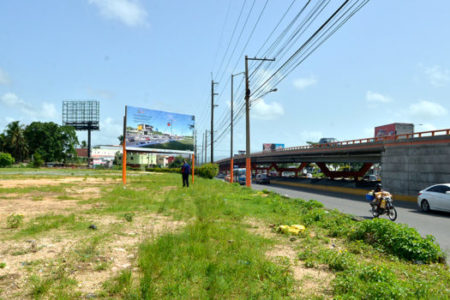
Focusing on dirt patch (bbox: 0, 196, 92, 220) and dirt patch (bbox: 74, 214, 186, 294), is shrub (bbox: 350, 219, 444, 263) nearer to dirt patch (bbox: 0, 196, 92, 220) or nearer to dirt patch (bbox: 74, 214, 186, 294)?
dirt patch (bbox: 74, 214, 186, 294)

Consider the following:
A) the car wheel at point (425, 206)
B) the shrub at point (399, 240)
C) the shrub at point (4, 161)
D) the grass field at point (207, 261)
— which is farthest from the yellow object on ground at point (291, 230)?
the shrub at point (4, 161)

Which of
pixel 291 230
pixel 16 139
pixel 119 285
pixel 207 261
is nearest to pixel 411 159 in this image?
pixel 291 230

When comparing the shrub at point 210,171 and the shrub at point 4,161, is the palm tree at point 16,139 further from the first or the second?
the shrub at point 210,171

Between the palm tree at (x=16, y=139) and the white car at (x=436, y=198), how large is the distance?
99044 millimetres

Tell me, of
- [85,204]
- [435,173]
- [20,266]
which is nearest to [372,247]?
[20,266]

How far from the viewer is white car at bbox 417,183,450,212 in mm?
15227

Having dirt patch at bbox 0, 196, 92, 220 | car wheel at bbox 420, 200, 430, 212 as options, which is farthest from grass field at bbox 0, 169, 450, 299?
car wheel at bbox 420, 200, 430, 212

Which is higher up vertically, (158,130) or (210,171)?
(158,130)

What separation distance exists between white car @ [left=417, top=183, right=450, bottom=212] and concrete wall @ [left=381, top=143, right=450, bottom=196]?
21.9 feet

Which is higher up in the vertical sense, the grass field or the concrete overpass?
the concrete overpass

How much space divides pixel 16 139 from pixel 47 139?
9.37m

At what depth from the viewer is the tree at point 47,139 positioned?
3477 inches

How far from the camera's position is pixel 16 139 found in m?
89.6

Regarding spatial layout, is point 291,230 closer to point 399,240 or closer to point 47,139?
point 399,240
